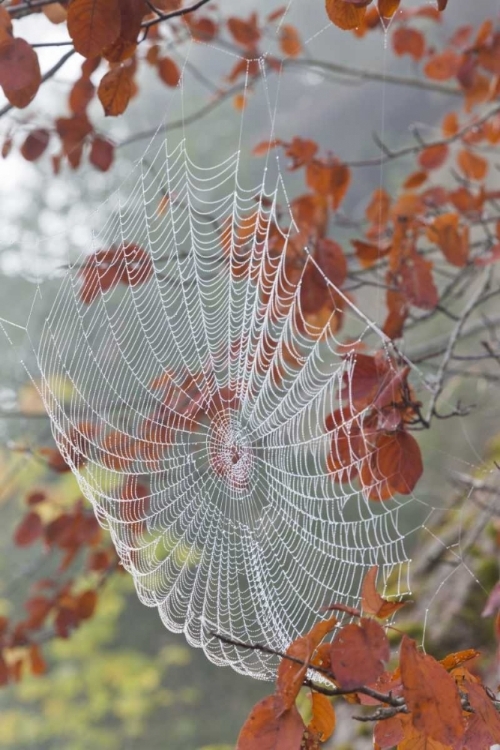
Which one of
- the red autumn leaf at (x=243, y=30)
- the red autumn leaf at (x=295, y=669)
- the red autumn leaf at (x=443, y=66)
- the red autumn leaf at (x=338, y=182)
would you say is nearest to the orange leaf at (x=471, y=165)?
the red autumn leaf at (x=443, y=66)

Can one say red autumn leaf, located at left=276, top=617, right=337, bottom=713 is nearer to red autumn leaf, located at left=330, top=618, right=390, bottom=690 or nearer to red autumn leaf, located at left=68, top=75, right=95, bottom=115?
red autumn leaf, located at left=330, top=618, right=390, bottom=690

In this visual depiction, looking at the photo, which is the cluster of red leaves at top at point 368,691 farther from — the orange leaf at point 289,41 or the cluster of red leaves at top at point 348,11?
the orange leaf at point 289,41

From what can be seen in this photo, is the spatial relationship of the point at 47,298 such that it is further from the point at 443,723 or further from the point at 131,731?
the point at 443,723

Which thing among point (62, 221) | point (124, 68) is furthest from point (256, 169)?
point (124, 68)

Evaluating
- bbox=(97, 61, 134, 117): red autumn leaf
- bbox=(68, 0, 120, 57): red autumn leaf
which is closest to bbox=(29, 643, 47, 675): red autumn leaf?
bbox=(97, 61, 134, 117): red autumn leaf

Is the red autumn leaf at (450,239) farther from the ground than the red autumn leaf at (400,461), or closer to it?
farther from the ground

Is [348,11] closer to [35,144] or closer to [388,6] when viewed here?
[388,6]
